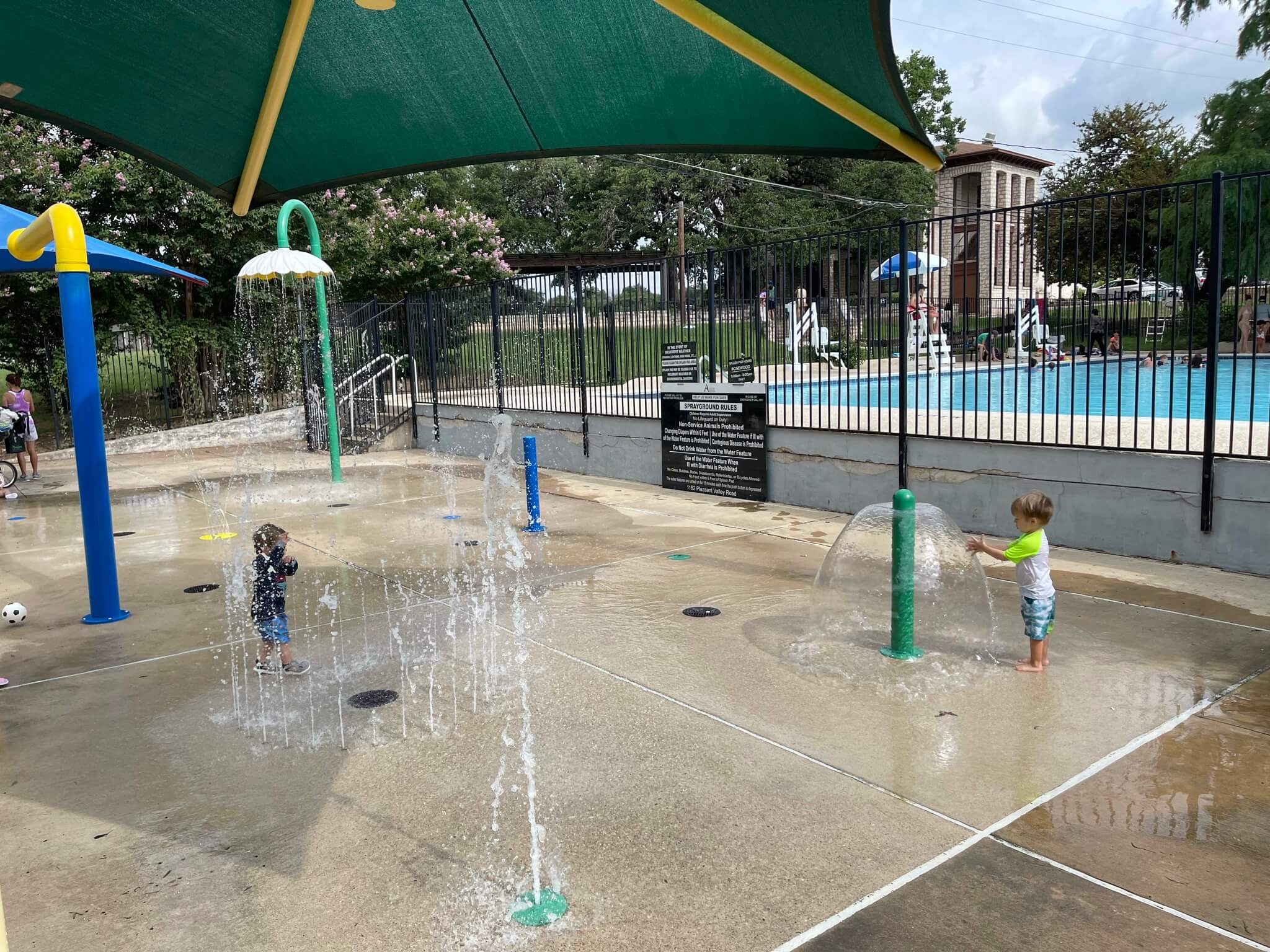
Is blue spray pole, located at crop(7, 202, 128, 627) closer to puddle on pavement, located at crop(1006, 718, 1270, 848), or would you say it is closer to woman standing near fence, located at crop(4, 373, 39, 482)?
puddle on pavement, located at crop(1006, 718, 1270, 848)

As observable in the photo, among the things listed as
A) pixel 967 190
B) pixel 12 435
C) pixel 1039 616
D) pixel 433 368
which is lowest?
pixel 1039 616

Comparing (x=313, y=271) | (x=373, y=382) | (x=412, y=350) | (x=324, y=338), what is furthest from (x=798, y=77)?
(x=373, y=382)

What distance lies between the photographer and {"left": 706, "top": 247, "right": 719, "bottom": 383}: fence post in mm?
10836

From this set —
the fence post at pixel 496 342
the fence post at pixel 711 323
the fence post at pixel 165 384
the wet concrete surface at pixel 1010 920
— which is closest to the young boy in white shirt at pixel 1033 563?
the wet concrete surface at pixel 1010 920

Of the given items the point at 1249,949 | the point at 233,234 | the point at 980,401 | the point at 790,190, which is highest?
the point at 790,190

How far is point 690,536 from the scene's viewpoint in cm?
898

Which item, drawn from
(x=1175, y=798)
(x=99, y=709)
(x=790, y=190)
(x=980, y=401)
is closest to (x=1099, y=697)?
(x=1175, y=798)

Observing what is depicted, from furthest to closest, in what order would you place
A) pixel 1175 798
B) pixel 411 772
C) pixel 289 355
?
1. pixel 289 355
2. pixel 411 772
3. pixel 1175 798

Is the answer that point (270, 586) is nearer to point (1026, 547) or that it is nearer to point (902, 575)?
point (902, 575)

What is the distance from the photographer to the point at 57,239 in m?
6.09

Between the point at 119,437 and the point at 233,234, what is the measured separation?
208 inches

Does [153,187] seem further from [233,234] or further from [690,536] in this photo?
[690,536]

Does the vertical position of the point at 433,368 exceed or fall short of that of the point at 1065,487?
it exceeds it

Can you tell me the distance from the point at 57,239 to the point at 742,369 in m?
6.81
